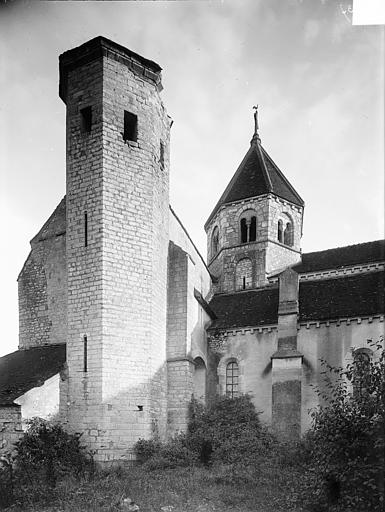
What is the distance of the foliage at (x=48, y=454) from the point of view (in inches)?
502

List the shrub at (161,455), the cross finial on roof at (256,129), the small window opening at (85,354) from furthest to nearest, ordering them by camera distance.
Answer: the cross finial on roof at (256,129) < the small window opening at (85,354) < the shrub at (161,455)

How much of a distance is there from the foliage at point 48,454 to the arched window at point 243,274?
13860 mm

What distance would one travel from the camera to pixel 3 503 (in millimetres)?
11750

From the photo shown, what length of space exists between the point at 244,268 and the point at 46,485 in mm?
16439

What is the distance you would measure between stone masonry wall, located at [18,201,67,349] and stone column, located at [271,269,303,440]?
7.76 m

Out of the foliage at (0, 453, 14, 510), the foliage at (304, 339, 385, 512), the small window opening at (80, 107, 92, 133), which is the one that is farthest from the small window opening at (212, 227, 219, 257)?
the foliage at (304, 339, 385, 512)

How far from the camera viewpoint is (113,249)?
1543 cm

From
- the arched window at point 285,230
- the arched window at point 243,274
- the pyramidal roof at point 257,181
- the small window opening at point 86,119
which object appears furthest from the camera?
the arched window at point 285,230

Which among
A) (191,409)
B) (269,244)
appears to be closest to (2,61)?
(191,409)

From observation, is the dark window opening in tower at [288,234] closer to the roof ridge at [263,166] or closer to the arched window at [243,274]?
the roof ridge at [263,166]

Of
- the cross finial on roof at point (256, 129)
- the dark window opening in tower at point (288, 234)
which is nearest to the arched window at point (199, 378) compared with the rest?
the dark window opening in tower at point (288, 234)

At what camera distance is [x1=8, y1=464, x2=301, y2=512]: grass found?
36.5 feet

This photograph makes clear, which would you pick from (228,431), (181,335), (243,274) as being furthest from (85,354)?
(243,274)

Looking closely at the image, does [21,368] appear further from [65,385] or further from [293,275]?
[293,275]
